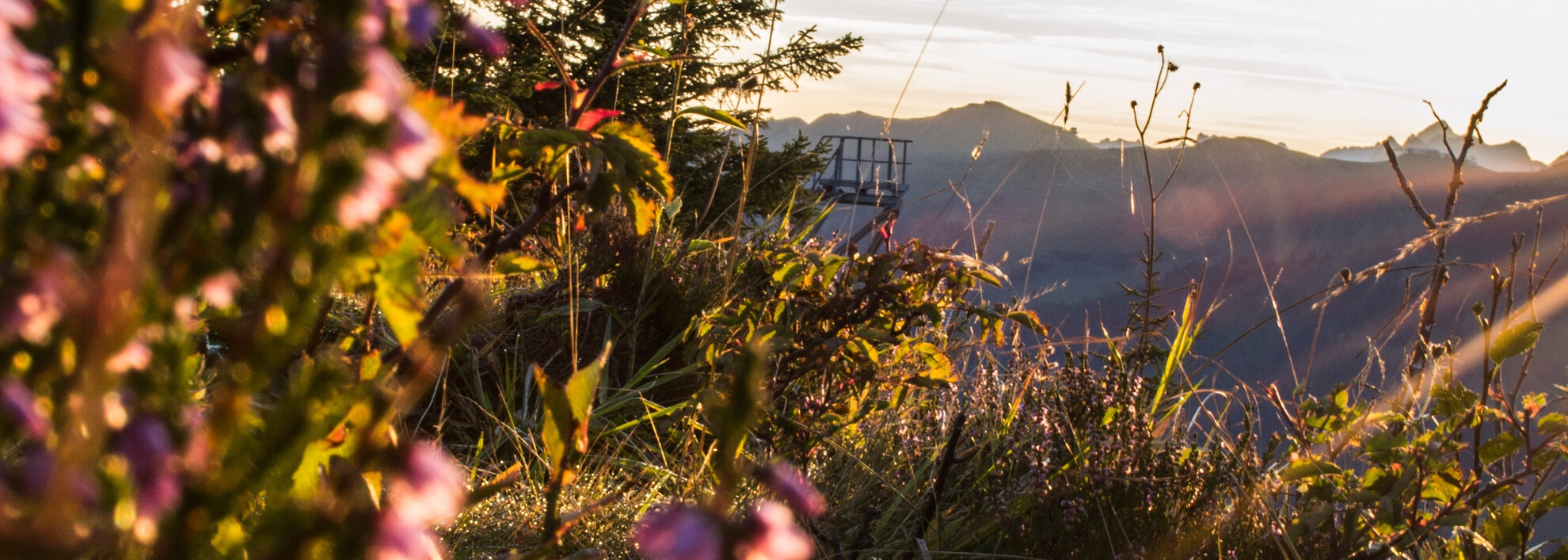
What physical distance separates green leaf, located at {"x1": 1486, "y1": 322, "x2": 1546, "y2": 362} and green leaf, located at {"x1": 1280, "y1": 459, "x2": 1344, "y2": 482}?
0.34 meters

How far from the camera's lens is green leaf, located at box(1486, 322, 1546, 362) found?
1792 mm

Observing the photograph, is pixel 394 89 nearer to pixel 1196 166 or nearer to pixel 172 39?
pixel 172 39

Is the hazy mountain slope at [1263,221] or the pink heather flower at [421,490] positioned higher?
the pink heather flower at [421,490]

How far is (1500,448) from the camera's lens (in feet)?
5.86

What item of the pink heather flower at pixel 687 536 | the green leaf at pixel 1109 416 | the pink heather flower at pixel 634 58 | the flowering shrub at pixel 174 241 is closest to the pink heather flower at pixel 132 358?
the flowering shrub at pixel 174 241

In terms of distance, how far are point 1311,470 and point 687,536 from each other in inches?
68.9

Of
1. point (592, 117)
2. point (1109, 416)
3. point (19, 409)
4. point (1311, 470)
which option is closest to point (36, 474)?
point (19, 409)

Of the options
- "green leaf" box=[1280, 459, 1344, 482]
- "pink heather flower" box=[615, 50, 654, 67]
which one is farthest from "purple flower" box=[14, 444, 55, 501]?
"green leaf" box=[1280, 459, 1344, 482]

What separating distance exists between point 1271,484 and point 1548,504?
54 centimetres

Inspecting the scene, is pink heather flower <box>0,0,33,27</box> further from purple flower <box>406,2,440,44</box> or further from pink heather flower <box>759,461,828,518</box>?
pink heather flower <box>759,461,828,518</box>

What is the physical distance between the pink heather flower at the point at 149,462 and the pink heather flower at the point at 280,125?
128 mm

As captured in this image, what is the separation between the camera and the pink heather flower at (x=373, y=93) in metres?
0.40

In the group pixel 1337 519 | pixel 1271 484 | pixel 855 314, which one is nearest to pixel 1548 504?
pixel 1271 484

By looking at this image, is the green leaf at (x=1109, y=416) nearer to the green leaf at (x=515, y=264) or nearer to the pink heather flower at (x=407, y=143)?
the green leaf at (x=515, y=264)
